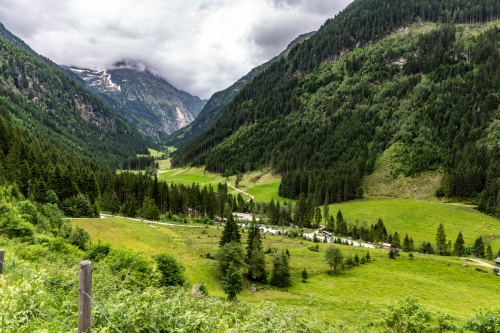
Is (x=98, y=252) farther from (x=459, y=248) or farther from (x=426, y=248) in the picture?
(x=459, y=248)

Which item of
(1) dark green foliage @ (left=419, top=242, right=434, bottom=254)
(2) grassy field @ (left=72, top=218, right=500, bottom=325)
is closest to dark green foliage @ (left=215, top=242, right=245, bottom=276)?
(2) grassy field @ (left=72, top=218, right=500, bottom=325)

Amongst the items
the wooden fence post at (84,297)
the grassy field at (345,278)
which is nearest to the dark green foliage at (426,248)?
the grassy field at (345,278)

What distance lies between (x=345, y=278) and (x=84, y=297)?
80.9 metres

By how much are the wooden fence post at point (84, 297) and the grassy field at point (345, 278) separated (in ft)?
160

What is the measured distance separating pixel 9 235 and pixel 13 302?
33794 mm

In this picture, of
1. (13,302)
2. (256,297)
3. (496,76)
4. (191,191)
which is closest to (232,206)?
(191,191)

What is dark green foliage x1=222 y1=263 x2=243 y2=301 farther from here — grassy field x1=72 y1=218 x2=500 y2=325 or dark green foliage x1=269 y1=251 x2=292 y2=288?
dark green foliage x1=269 y1=251 x2=292 y2=288

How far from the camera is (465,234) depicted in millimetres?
121312

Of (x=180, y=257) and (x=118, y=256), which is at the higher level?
(x=118, y=256)

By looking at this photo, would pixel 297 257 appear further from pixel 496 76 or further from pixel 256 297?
pixel 496 76

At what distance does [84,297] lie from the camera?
26.8 ft

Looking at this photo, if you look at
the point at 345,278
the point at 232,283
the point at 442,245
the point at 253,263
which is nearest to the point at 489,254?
the point at 442,245

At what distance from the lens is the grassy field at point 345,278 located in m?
59.6

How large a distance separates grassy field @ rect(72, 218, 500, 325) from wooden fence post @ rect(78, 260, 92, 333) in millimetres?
A: 48679
